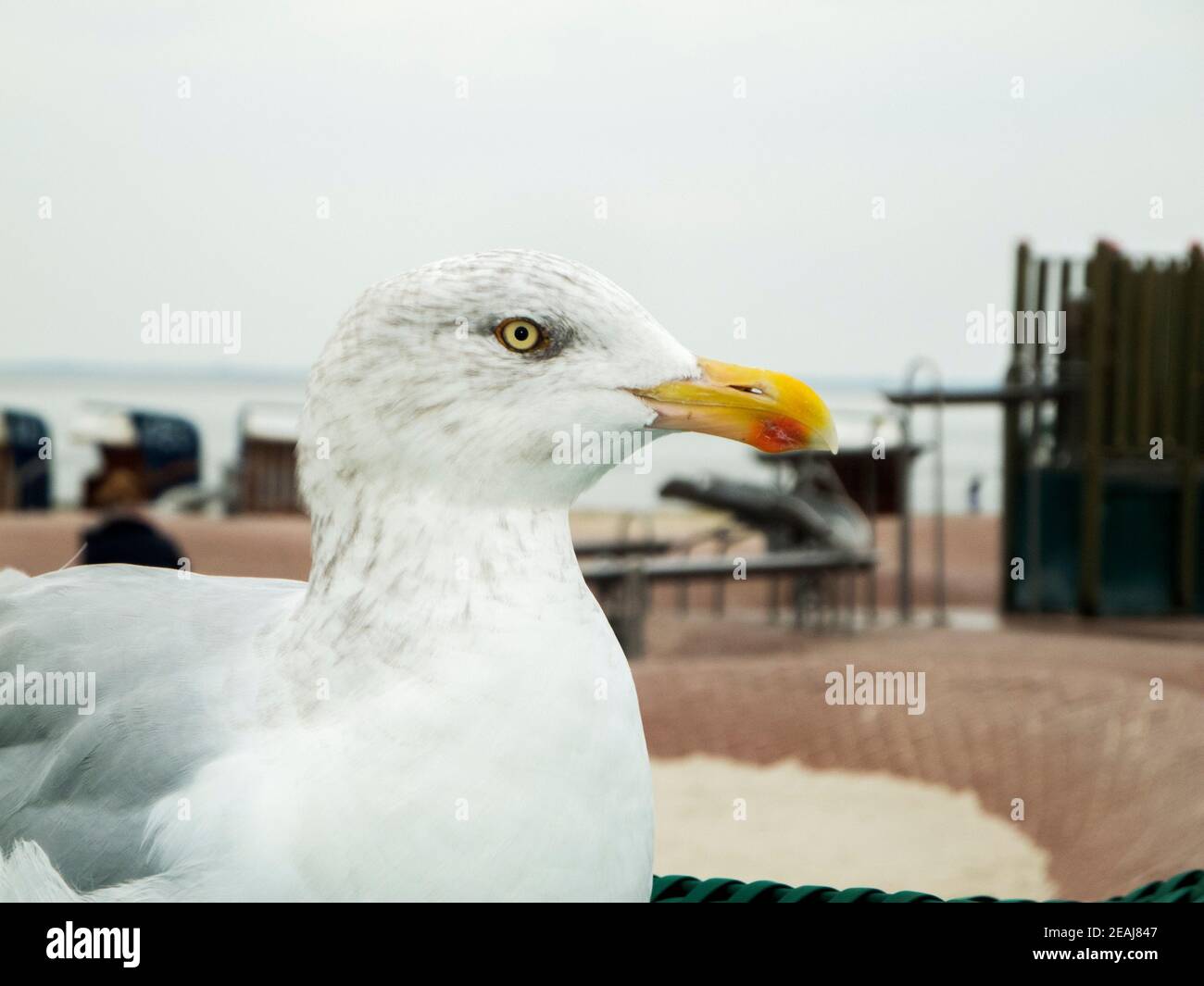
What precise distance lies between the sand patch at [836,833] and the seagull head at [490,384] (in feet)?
7.05

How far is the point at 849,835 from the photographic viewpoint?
331 cm

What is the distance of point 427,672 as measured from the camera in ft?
3.18

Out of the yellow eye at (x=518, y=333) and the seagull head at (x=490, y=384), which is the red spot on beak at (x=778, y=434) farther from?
the yellow eye at (x=518, y=333)

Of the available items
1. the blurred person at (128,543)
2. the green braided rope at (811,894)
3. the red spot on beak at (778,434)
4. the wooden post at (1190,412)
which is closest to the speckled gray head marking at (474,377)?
the red spot on beak at (778,434)

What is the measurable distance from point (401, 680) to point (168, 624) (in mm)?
257

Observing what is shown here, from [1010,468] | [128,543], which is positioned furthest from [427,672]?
[1010,468]

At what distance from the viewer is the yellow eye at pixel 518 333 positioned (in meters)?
0.97

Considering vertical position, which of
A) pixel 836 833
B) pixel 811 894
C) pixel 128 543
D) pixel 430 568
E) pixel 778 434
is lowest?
pixel 836 833

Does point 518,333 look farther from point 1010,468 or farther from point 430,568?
point 1010,468

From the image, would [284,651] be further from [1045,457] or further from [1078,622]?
[1045,457]

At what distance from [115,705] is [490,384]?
1.34ft

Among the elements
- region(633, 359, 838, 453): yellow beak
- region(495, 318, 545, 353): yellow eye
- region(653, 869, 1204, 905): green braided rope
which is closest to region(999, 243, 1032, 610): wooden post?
region(653, 869, 1204, 905): green braided rope

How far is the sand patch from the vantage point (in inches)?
119

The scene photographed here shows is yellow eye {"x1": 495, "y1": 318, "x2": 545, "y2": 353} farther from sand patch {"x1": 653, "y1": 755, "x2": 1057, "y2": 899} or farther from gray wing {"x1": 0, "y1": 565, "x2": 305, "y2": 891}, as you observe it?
sand patch {"x1": 653, "y1": 755, "x2": 1057, "y2": 899}
